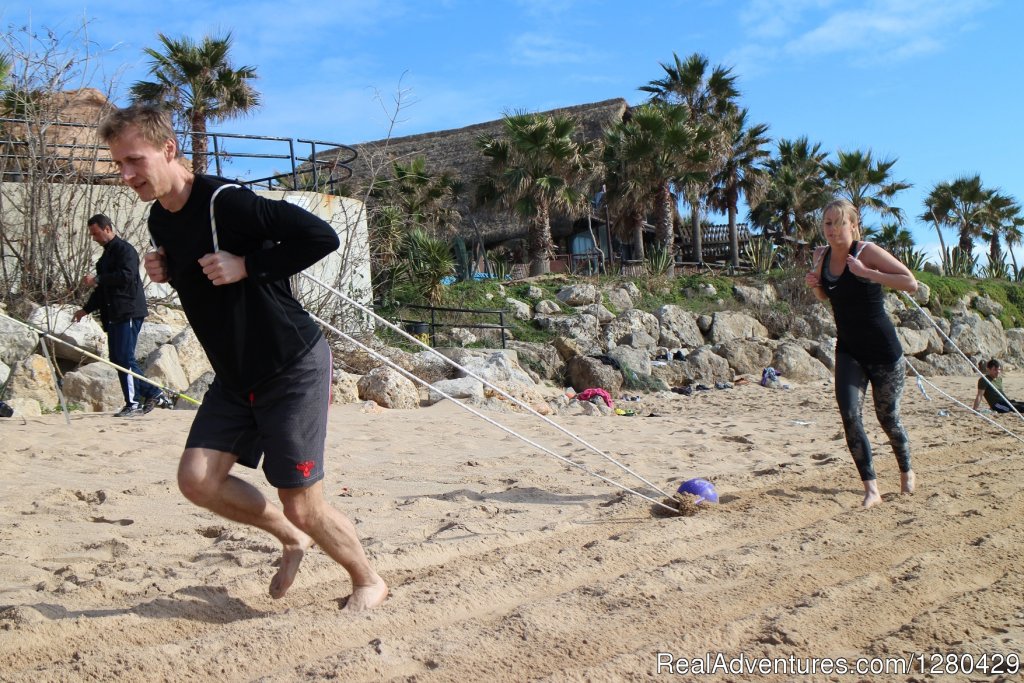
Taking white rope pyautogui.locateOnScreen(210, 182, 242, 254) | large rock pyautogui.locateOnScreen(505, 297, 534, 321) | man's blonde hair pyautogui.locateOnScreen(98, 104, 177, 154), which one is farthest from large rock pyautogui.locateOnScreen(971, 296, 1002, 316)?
man's blonde hair pyautogui.locateOnScreen(98, 104, 177, 154)

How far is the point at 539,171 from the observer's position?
73.1 feet

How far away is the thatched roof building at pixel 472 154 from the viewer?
2730 centimetres

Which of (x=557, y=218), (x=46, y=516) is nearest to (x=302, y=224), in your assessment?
(x=46, y=516)

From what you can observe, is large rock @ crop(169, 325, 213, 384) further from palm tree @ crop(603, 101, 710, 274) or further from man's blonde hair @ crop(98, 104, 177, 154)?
palm tree @ crop(603, 101, 710, 274)

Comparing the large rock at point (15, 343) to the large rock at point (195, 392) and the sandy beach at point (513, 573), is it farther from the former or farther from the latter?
the sandy beach at point (513, 573)

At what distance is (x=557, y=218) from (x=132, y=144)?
2580 cm

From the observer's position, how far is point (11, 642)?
2818 mm

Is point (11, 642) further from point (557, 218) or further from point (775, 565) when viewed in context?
point (557, 218)

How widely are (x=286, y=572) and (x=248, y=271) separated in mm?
1207

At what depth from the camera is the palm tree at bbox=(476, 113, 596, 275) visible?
71.6ft

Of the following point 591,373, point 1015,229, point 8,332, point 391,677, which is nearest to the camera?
point 391,677

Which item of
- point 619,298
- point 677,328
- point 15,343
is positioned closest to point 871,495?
point 15,343

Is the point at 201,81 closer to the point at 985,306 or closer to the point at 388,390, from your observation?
the point at 388,390

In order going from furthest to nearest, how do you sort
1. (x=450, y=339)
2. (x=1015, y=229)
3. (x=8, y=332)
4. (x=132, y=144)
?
(x=1015, y=229) → (x=450, y=339) → (x=8, y=332) → (x=132, y=144)
